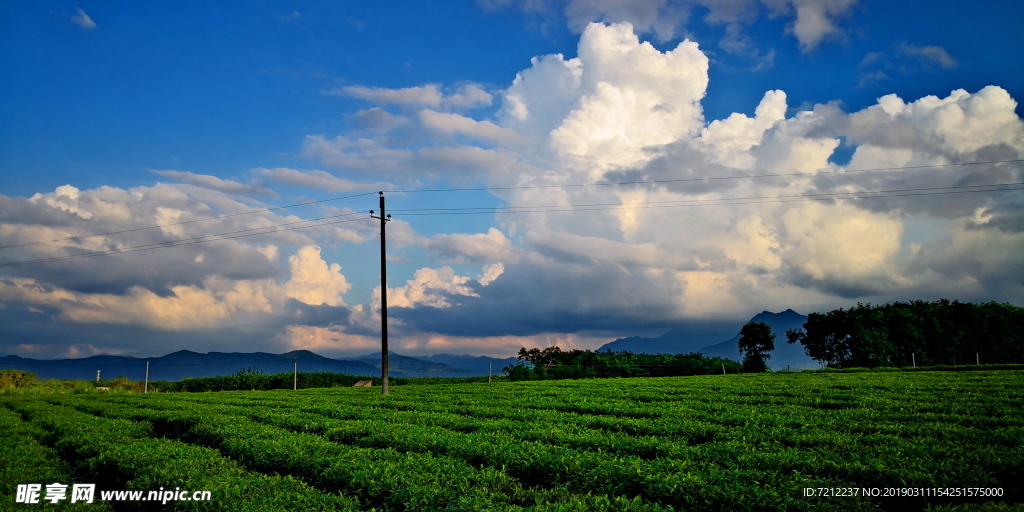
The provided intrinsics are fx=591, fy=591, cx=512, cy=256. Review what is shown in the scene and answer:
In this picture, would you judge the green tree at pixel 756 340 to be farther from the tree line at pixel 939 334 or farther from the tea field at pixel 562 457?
the tea field at pixel 562 457

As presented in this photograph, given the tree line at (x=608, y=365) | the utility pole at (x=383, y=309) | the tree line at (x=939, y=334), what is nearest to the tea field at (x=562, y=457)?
the utility pole at (x=383, y=309)

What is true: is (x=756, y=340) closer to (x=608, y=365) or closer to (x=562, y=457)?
(x=608, y=365)

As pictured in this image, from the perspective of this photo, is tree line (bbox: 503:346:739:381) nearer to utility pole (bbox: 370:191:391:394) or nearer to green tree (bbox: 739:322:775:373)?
utility pole (bbox: 370:191:391:394)

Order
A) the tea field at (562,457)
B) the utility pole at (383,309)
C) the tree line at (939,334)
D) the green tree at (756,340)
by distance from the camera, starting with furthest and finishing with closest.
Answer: the green tree at (756,340), the tree line at (939,334), the utility pole at (383,309), the tea field at (562,457)

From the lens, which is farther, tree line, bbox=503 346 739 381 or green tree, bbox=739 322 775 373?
green tree, bbox=739 322 775 373

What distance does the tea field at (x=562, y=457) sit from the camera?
26.9 ft

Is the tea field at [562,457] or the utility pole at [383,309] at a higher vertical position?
the utility pole at [383,309]

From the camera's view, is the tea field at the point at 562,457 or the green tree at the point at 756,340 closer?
the tea field at the point at 562,457

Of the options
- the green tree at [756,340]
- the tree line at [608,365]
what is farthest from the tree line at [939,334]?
the tree line at [608,365]

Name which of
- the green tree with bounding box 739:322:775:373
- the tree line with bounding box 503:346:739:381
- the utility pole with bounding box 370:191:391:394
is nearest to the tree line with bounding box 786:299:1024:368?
the green tree with bounding box 739:322:775:373

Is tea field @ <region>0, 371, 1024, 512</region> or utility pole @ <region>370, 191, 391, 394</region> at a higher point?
utility pole @ <region>370, 191, 391, 394</region>

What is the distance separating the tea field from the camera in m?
8.21

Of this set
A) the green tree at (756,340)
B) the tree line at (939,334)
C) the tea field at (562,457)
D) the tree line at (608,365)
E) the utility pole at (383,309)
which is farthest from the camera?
the green tree at (756,340)

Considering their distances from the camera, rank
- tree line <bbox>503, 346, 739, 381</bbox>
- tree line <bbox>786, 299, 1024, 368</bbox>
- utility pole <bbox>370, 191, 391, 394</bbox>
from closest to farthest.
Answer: utility pole <bbox>370, 191, 391, 394</bbox>
tree line <bbox>503, 346, 739, 381</bbox>
tree line <bbox>786, 299, 1024, 368</bbox>
